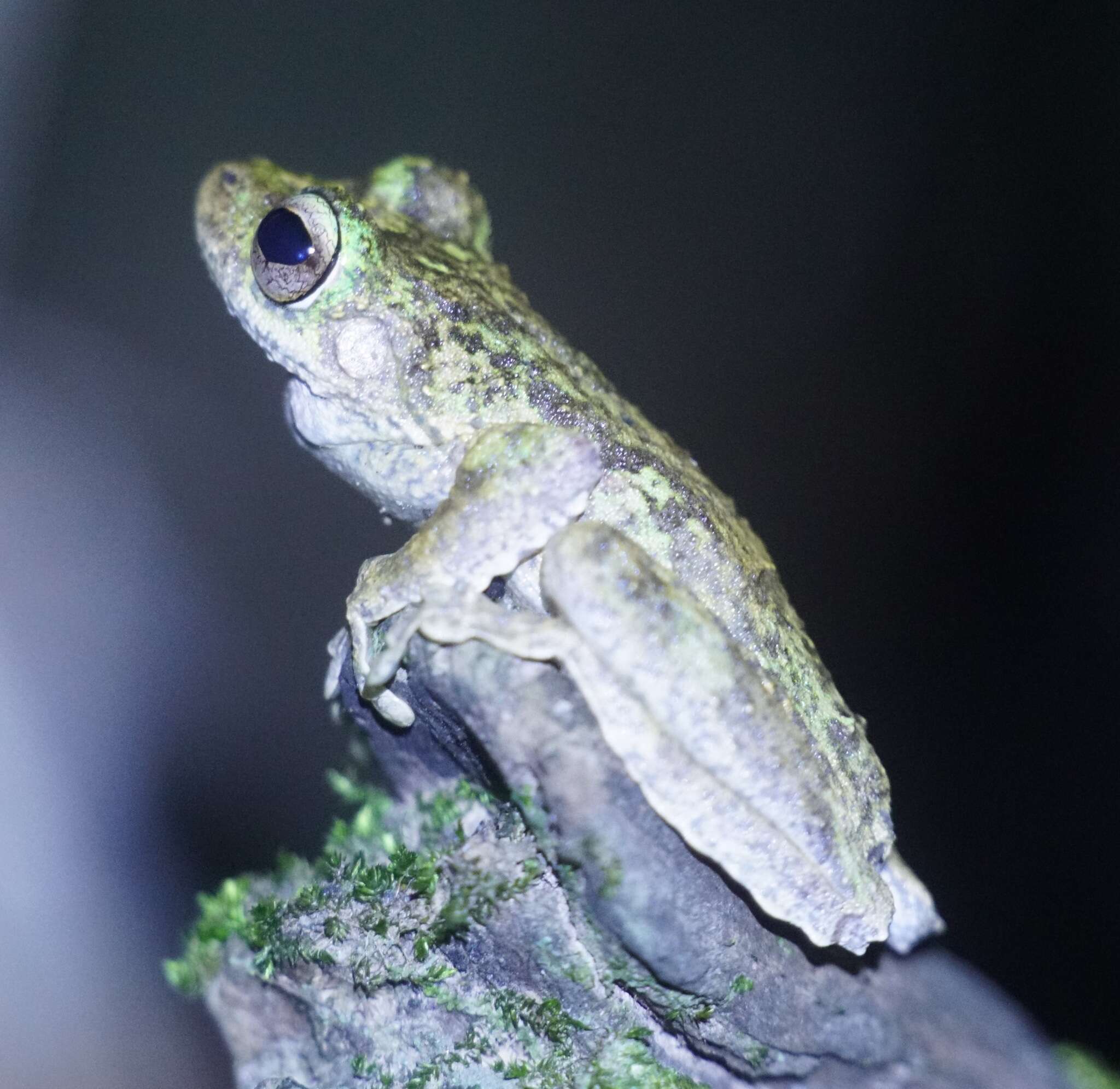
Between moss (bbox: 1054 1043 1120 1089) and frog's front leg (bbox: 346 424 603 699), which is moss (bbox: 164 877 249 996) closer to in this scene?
frog's front leg (bbox: 346 424 603 699)

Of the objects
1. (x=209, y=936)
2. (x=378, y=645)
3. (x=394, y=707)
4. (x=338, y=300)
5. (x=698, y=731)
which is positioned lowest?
(x=209, y=936)

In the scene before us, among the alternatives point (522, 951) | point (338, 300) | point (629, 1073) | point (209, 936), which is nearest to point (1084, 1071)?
point (629, 1073)

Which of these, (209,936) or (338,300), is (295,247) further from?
(209,936)

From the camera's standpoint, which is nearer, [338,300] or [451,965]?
[451,965]

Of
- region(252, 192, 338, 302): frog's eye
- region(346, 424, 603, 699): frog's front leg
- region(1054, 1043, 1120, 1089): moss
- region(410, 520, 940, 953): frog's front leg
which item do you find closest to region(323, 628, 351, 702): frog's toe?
region(346, 424, 603, 699): frog's front leg

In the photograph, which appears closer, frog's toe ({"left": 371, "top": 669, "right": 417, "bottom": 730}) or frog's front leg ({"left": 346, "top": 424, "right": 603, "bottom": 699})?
frog's front leg ({"left": 346, "top": 424, "right": 603, "bottom": 699})

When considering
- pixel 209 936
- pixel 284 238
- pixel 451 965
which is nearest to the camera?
pixel 451 965

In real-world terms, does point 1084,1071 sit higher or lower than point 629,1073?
higher

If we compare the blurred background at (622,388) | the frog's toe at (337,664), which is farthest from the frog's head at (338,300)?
the blurred background at (622,388)
